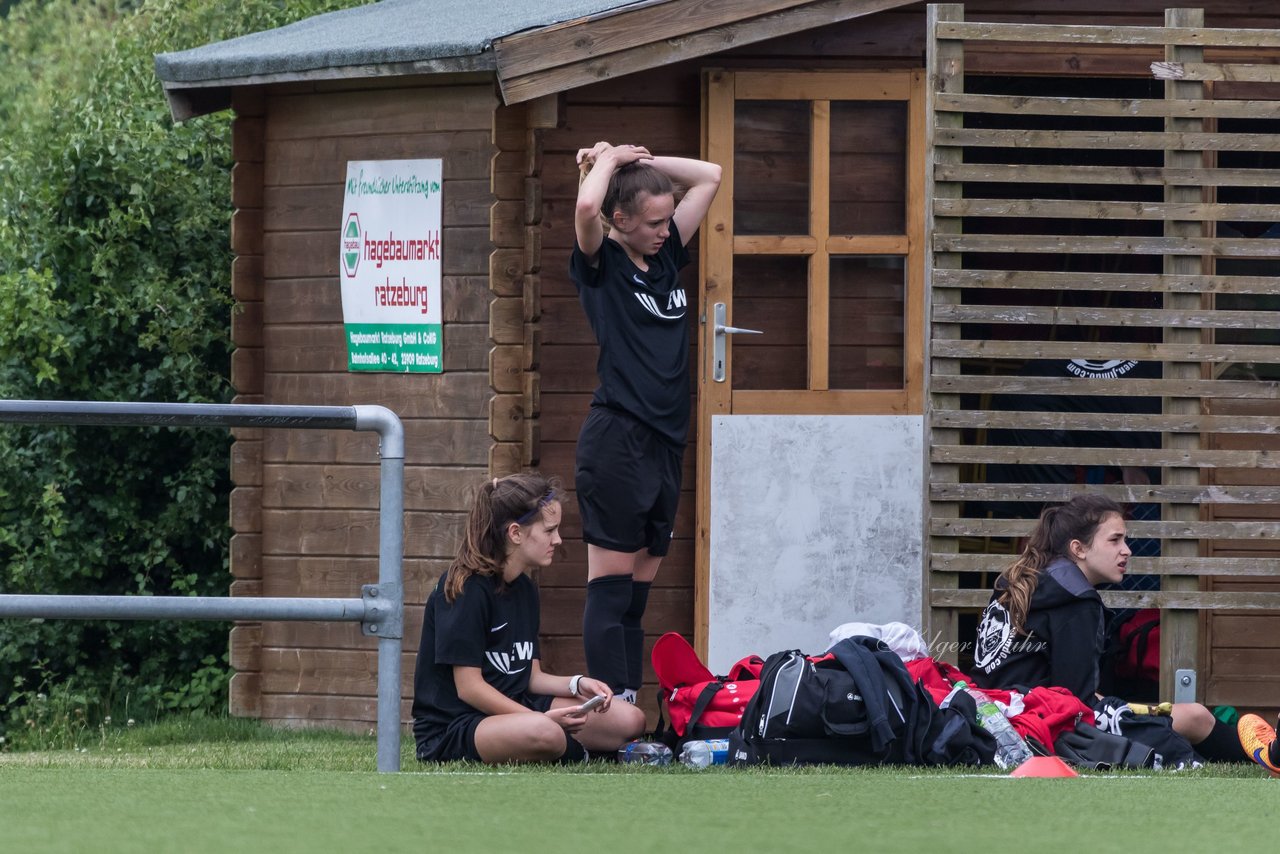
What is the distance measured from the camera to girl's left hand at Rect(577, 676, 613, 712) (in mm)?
5441

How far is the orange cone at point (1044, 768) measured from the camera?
514cm

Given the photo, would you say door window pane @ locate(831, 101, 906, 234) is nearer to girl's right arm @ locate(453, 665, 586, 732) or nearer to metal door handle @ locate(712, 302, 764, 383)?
metal door handle @ locate(712, 302, 764, 383)

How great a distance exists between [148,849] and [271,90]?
537 centimetres

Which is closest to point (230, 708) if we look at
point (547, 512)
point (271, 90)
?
point (271, 90)

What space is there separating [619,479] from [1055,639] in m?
1.57

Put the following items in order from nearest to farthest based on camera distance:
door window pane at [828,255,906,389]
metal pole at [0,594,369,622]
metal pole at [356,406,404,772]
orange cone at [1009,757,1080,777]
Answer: metal pole at [0,594,369,622], metal pole at [356,406,404,772], orange cone at [1009,757,1080,777], door window pane at [828,255,906,389]

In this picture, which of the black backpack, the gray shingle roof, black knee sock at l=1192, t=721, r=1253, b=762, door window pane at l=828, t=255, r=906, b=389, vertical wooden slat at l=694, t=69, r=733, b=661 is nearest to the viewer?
the black backpack

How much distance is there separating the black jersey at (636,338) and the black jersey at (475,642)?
67 centimetres

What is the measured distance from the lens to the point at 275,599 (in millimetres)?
4680

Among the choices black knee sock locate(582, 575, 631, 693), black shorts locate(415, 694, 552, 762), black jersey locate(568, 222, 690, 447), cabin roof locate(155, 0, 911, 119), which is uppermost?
cabin roof locate(155, 0, 911, 119)

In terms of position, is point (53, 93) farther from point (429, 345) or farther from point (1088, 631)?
point (1088, 631)

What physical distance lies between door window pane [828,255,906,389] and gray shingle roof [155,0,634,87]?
143 cm

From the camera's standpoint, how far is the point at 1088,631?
606 centimetres

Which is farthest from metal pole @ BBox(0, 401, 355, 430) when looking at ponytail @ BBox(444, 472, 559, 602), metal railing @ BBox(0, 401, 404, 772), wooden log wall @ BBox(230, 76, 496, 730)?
wooden log wall @ BBox(230, 76, 496, 730)
